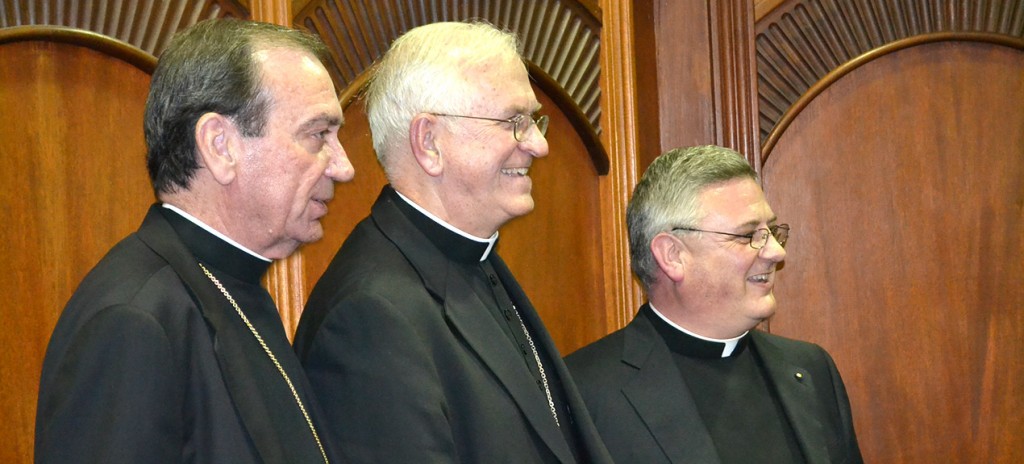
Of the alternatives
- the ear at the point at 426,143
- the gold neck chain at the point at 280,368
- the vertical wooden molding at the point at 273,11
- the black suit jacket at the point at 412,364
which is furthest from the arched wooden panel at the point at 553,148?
the gold neck chain at the point at 280,368

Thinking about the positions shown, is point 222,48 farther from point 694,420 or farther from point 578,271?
point 578,271

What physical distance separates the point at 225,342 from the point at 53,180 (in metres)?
1.08

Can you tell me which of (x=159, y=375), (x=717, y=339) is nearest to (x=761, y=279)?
(x=717, y=339)

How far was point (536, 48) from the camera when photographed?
3.76 meters

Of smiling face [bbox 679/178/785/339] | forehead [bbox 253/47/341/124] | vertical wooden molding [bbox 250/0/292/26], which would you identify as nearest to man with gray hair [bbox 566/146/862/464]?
smiling face [bbox 679/178/785/339]

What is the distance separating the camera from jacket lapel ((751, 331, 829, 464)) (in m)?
3.09

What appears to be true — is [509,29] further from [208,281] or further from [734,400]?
[208,281]

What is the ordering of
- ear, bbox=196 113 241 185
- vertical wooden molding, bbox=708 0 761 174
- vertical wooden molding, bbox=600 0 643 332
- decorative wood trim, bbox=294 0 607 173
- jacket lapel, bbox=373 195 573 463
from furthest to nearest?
vertical wooden molding, bbox=708 0 761 174 → vertical wooden molding, bbox=600 0 643 332 → decorative wood trim, bbox=294 0 607 173 → jacket lapel, bbox=373 195 573 463 → ear, bbox=196 113 241 185

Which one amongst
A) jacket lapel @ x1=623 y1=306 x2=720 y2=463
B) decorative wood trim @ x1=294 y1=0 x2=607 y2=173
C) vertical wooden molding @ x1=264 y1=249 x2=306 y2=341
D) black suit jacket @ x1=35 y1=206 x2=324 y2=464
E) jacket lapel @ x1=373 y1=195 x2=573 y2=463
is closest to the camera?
black suit jacket @ x1=35 y1=206 x2=324 y2=464

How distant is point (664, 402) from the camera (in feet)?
9.73

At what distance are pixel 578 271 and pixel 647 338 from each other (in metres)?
0.79

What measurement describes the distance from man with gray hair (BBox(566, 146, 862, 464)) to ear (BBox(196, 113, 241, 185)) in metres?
1.31

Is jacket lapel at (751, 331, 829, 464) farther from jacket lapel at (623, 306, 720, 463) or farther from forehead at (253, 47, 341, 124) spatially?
forehead at (253, 47, 341, 124)

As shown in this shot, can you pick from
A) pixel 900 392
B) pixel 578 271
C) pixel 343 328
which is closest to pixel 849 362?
pixel 900 392
